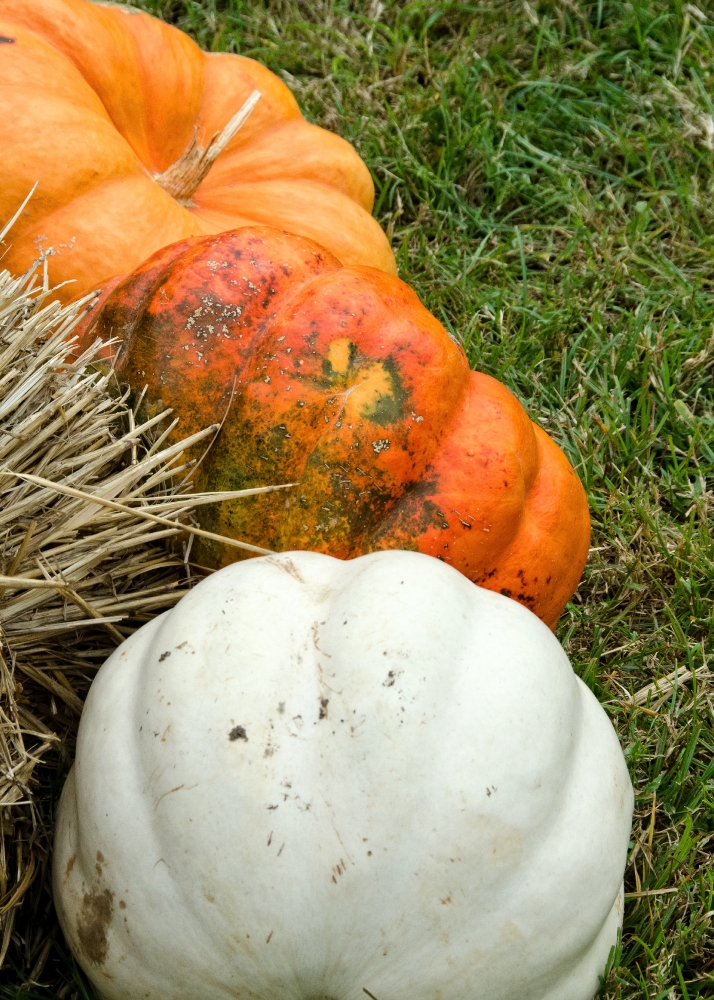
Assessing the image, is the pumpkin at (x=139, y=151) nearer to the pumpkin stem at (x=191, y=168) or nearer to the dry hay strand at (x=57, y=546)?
the pumpkin stem at (x=191, y=168)

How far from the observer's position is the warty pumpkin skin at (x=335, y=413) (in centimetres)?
189

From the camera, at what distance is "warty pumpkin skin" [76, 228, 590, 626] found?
1.89m

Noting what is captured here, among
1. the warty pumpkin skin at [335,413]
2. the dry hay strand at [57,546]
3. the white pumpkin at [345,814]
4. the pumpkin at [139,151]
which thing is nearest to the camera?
the white pumpkin at [345,814]

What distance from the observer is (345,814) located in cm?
147

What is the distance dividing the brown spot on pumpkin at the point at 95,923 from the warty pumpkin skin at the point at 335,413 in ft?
2.22

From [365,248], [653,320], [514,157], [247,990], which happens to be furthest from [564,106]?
[247,990]

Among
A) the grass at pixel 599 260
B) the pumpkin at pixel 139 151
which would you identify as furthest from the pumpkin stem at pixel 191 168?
the grass at pixel 599 260

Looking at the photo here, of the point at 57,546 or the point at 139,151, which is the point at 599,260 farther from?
the point at 57,546

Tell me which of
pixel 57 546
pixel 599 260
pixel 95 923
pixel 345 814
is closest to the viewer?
pixel 345 814

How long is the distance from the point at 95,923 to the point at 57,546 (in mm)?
658

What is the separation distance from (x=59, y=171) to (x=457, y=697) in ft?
4.83

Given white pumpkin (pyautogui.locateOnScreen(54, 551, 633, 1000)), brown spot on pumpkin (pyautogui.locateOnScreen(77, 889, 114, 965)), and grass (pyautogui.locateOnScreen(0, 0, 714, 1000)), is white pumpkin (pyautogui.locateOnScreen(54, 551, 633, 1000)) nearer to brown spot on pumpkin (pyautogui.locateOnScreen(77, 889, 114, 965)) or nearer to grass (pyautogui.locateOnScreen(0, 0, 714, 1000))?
brown spot on pumpkin (pyautogui.locateOnScreen(77, 889, 114, 965))

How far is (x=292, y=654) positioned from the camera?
1.60 metres

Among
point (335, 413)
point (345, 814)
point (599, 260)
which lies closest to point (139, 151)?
point (335, 413)
